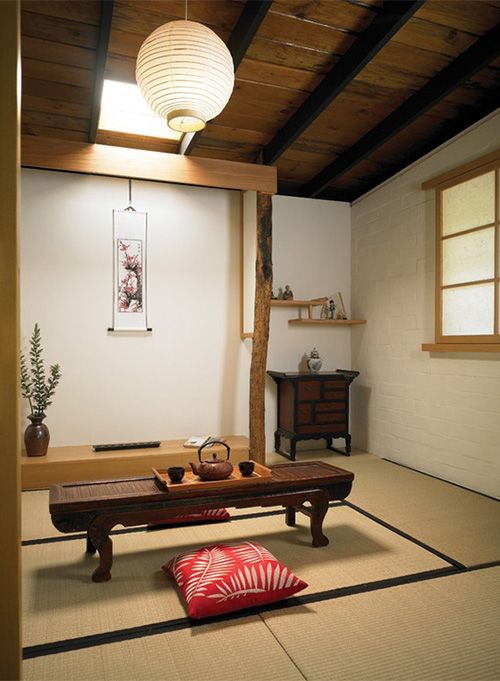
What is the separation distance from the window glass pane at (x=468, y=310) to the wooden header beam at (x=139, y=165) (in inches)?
67.7

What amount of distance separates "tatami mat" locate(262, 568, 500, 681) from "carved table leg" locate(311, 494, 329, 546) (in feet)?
1.72

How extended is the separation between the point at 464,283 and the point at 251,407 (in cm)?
198

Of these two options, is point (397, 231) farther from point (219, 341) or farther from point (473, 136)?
point (219, 341)

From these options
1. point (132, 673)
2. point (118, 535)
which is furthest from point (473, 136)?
point (132, 673)

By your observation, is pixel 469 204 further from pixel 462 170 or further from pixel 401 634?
pixel 401 634

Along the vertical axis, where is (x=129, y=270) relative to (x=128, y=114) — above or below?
below

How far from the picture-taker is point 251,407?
13.8 feet

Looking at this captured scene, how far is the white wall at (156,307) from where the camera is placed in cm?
415

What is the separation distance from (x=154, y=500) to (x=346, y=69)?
2859 mm

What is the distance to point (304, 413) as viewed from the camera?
4598 mm

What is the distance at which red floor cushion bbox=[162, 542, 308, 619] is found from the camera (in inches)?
76.1

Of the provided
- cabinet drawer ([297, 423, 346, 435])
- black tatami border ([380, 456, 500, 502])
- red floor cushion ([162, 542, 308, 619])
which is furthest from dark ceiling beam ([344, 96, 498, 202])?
red floor cushion ([162, 542, 308, 619])

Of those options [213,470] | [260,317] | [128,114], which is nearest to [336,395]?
[260,317]

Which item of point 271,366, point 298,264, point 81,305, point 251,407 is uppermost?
point 298,264
